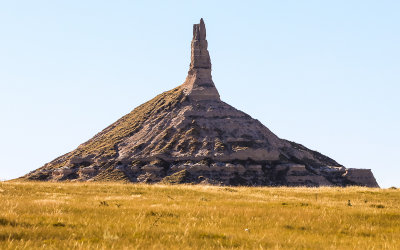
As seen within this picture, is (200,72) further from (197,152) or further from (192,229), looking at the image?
(192,229)

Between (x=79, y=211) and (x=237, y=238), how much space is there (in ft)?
23.9

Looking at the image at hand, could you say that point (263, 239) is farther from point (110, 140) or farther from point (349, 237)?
point (110, 140)

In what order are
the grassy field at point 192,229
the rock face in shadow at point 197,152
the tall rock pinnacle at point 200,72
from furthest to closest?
the tall rock pinnacle at point 200,72
the rock face in shadow at point 197,152
the grassy field at point 192,229

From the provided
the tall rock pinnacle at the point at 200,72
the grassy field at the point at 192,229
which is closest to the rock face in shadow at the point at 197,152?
the tall rock pinnacle at the point at 200,72

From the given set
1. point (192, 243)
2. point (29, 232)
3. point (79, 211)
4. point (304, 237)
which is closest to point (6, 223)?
point (29, 232)

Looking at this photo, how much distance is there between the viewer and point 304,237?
13.0 m

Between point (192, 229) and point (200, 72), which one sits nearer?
point (192, 229)

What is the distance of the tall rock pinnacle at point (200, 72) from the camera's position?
421 feet

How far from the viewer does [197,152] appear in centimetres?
11131

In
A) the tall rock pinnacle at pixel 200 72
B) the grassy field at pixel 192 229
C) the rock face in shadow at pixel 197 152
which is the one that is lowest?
the grassy field at pixel 192 229

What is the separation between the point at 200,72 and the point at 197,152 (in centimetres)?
2731

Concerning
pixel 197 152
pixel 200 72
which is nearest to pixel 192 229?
pixel 197 152

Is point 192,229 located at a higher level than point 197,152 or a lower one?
lower

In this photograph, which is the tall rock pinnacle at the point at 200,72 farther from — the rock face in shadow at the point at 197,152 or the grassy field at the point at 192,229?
the grassy field at the point at 192,229
